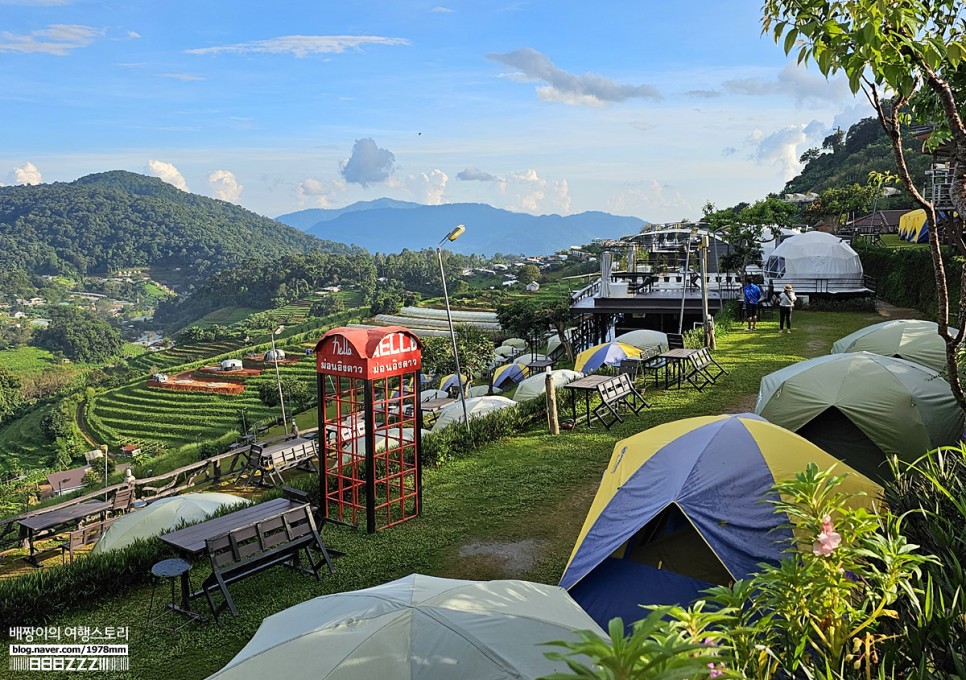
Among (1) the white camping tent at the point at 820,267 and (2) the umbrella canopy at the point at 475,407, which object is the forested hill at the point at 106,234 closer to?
(1) the white camping tent at the point at 820,267

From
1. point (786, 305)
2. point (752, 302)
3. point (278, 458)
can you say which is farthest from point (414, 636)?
point (752, 302)

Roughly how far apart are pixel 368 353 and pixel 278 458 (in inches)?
182

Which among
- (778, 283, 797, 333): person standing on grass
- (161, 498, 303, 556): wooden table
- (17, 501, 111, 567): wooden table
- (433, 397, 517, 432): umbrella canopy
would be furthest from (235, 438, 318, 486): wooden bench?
(778, 283, 797, 333): person standing on grass

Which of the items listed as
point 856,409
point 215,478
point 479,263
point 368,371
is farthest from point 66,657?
point 479,263

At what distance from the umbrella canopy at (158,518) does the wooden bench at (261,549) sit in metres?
1.72

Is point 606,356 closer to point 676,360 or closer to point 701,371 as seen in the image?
point 701,371

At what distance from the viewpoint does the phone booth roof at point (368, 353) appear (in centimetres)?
706

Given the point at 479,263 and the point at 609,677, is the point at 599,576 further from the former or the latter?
the point at 479,263

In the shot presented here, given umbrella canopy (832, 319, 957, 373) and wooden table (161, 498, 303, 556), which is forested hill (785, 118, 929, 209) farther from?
wooden table (161, 498, 303, 556)

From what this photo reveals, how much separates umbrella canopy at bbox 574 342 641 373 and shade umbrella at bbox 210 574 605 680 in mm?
11696

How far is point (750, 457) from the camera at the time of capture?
18.4 feet

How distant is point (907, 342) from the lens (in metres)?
10.5

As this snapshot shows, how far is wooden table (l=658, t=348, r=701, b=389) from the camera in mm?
12734

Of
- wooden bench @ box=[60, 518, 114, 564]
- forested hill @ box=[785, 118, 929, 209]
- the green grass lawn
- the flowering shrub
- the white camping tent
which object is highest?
forested hill @ box=[785, 118, 929, 209]
